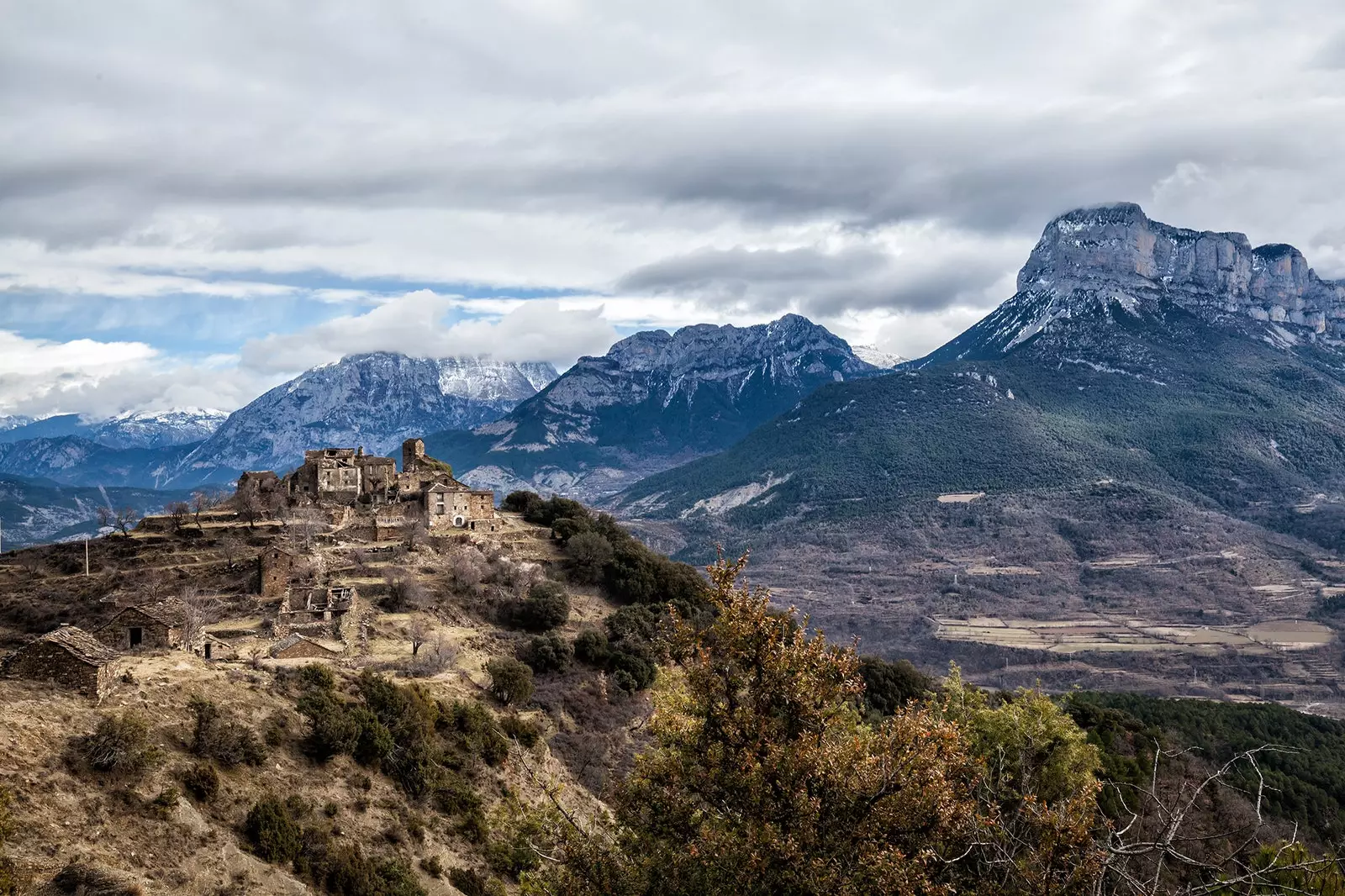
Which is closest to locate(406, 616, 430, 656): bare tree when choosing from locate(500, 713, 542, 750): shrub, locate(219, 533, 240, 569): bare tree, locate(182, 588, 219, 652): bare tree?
locate(500, 713, 542, 750): shrub

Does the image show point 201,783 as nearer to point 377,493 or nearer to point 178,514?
point 178,514

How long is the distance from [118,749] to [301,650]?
610 inches

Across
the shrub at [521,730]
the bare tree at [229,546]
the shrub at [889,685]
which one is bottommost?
the shrub at [889,685]

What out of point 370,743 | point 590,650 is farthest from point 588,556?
point 370,743

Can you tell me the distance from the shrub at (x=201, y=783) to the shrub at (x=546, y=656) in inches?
830

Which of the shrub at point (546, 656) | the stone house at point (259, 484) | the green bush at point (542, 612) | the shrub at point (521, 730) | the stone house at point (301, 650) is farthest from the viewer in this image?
the stone house at point (259, 484)

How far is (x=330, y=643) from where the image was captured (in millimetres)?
40000

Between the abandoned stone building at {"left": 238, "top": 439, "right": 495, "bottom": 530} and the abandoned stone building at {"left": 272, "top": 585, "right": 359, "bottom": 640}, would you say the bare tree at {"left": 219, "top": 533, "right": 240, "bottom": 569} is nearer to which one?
the abandoned stone building at {"left": 238, "top": 439, "right": 495, "bottom": 530}

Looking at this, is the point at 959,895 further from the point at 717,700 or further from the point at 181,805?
the point at 181,805

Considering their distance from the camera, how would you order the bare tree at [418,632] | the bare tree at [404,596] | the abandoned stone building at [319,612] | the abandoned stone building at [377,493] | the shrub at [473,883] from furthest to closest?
1. the abandoned stone building at [377,493]
2. the bare tree at [404,596]
3. the bare tree at [418,632]
4. the abandoned stone building at [319,612]
5. the shrub at [473,883]

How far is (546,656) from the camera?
4494cm

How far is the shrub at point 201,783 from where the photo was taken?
23.7m

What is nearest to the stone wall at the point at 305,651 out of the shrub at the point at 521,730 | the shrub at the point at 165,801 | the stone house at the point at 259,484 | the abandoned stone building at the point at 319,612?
the abandoned stone building at the point at 319,612

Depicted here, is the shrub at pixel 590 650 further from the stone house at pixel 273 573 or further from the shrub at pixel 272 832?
the shrub at pixel 272 832
